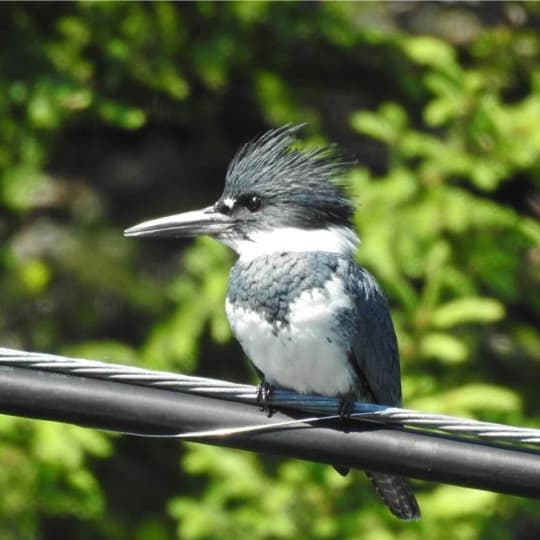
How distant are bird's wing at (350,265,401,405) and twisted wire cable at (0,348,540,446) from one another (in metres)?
0.80

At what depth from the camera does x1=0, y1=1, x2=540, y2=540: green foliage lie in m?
4.97

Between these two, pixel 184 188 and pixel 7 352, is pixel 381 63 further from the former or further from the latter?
pixel 7 352

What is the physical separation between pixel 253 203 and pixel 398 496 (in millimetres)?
908

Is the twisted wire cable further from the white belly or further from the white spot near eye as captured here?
the white spot near eye

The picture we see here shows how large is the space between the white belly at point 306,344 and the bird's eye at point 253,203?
0.40 metres

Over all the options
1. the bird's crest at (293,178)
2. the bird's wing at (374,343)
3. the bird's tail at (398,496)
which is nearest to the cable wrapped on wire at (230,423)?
the bird's wing at (374,343)

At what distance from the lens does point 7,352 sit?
2.59 m

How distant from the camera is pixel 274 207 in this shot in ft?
12.5

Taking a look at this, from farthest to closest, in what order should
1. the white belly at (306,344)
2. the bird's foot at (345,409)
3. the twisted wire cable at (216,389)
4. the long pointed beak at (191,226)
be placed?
1. the long pointed beak at (191,226)
2. the white belly at (306,344)
3. the bird's foot at (345,409)
4. the twisted wire cable at (216,389)

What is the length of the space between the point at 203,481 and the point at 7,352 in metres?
3.16

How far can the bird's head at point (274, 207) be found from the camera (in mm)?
3725

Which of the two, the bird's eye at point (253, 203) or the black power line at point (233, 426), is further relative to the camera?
the bird's eye at point (253, 203)

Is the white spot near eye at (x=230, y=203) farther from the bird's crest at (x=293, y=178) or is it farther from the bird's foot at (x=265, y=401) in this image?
the bird's foot at (x=265, y=401)

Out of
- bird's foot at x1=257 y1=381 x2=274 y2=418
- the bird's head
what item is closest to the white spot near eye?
the bird's head
